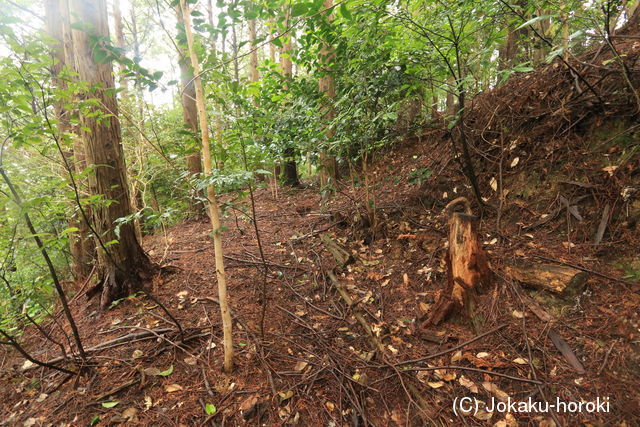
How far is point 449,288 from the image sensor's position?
281 centimetres

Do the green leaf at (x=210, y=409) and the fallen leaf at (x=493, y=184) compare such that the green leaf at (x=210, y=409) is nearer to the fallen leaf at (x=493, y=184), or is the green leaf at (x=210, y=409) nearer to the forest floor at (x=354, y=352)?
the forest floor at (x=354, y=352)

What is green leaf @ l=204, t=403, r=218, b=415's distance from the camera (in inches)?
78.2

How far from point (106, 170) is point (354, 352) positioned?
3.44m

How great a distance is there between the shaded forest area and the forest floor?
17 mm

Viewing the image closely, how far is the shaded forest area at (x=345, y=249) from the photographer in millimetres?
1928

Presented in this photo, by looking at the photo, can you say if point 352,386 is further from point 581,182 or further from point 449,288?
point 581,182

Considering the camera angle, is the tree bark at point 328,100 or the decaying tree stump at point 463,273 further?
the tree bark at point 328,100

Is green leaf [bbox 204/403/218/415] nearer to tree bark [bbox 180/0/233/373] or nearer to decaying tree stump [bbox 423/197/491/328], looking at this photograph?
tree bark [bbox 180/0/233/373]

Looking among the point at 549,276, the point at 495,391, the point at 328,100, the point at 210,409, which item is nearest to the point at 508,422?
the point at 495,391

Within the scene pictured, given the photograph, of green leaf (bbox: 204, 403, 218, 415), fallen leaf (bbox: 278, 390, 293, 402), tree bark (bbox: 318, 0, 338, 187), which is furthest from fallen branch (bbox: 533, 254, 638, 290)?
green leaf (bbox: 204, 403, 218, 415)

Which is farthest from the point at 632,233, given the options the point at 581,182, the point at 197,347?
the point at 197,347

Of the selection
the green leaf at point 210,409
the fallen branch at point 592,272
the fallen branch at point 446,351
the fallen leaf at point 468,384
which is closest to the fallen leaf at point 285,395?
the green leaf at point 210,409

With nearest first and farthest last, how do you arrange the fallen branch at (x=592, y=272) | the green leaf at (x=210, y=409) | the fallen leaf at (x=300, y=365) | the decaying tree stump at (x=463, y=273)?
the green leaf at (x=210, y=409)
the fallen branch at (x=592, y=272)
the fallen leaf at (x=300, y=365)
the decaying tree stump at (x=463, y=273)

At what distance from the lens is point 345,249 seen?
418 centimetres
